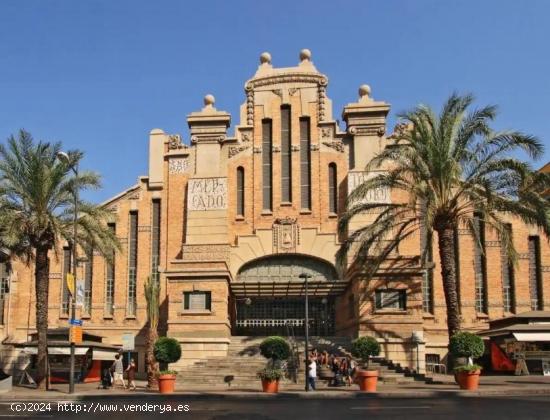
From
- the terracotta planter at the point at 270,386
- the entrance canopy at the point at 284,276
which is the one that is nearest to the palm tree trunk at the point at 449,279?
the terracotta planter at the point at 270,386

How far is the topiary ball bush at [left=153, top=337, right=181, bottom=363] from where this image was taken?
95.2 ft

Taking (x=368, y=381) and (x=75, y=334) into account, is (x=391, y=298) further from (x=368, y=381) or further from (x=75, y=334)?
(x=75, y=334)

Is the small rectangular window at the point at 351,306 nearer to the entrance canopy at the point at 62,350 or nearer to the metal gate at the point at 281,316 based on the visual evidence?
the metal gate at the point at 281,316

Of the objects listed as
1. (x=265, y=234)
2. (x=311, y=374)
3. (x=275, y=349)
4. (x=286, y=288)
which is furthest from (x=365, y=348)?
(x=265, y=234)

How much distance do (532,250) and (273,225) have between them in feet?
49.2

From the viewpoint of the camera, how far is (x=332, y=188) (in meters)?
38.8

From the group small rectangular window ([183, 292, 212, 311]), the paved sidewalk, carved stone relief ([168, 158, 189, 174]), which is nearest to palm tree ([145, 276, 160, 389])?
the paved sidewalk

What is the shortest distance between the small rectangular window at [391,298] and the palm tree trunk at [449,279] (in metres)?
5.98

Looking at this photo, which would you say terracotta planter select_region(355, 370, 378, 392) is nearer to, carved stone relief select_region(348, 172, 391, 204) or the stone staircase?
the stone staircase

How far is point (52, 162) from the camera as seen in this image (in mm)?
29344

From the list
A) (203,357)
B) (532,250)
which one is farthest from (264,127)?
(532,250)

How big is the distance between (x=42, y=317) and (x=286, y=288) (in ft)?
44.1

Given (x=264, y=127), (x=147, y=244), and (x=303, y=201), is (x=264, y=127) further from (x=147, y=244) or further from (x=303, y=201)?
(x=147, y=244)

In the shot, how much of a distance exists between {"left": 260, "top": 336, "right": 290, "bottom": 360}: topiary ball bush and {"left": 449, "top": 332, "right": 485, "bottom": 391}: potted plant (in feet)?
22.8
